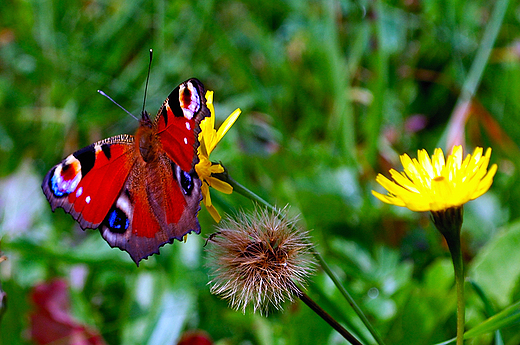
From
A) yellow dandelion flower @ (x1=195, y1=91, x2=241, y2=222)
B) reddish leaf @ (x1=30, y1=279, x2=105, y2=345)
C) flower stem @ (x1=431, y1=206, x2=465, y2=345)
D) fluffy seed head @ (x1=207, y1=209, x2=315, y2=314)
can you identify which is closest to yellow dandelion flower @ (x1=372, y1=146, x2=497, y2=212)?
flower stem @ (x1=431, y1=206, x2=465, y2=345)

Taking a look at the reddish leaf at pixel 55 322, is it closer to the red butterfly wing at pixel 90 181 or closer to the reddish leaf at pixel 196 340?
the reddish leaf at pixel 196 340

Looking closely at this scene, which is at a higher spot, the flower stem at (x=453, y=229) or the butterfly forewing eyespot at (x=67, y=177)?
the butterfly forewing eyespot at (x=67, y=177)

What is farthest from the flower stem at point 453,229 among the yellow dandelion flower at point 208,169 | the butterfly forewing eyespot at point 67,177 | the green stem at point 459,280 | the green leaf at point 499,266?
the butterfly forewing eyespot at point 67,177

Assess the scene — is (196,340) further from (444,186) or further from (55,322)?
(444,186)

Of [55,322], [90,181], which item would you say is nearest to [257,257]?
[90,181]

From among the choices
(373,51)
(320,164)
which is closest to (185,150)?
(320,164)

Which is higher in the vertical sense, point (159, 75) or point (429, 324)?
point (159, 75)

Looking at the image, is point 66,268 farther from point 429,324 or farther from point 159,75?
point 429,324
